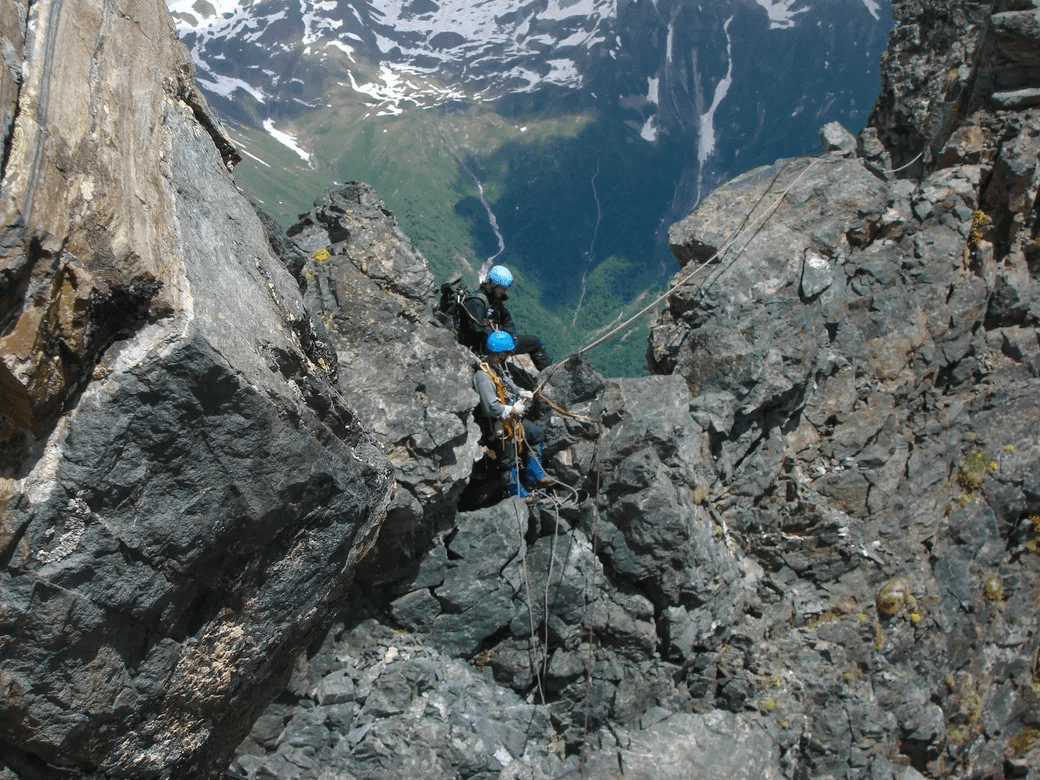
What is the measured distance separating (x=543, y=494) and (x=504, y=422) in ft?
4.80

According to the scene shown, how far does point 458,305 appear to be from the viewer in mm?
14031

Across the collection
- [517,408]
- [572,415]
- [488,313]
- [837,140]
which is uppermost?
[488,313]

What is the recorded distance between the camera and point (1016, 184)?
15.6 m

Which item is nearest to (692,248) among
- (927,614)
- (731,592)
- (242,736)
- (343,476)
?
(731,592)

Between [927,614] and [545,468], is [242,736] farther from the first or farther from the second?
[927,614]

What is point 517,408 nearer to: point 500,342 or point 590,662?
point 500,342

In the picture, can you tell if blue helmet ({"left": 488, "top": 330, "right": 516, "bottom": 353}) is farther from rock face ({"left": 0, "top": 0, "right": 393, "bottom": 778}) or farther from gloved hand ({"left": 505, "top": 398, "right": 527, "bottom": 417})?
rock face ({"left": 0, "top": 0, "right": 393, "bottom": 778})

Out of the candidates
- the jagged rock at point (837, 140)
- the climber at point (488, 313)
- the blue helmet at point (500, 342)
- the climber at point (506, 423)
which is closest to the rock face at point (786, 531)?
the climber at point (506, 423)

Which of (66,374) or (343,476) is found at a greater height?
(66,374)

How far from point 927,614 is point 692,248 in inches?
349

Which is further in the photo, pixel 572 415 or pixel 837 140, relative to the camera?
pixel 837 140

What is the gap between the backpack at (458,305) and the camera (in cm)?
1395

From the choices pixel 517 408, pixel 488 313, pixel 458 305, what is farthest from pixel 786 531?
pixel 458 305

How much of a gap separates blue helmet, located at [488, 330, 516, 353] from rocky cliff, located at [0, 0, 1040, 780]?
39.0 inches
